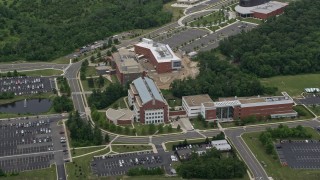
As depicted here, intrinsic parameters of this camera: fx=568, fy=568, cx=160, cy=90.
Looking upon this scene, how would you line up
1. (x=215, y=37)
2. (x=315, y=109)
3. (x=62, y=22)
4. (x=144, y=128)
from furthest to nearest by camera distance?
(x=62, y=22) → (x=215, y=37) → (x=315, y=109) → (x=144, y=128)

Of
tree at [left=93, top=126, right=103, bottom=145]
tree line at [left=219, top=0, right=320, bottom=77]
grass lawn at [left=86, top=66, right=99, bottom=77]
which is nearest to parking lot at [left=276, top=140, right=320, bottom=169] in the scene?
tree at [left=93, top=126, right=103, bottom=145]

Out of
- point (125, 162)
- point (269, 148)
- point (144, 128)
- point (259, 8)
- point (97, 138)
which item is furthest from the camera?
point (259, 8)

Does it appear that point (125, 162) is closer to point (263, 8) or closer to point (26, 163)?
point (26, 163)

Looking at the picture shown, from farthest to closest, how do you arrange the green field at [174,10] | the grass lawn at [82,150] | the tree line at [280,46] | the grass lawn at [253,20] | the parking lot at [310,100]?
the green field at [174,10] → the grass lawn at [253,20] → the tree line at [280,46] → the parking lot at [310,100] → the grass lawn at [82,150]

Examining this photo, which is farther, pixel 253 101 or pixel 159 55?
pixel 159 55

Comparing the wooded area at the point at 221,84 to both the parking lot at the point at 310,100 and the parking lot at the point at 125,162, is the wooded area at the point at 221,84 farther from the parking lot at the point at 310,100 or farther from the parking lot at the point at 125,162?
the parking lot at the point at 125,162

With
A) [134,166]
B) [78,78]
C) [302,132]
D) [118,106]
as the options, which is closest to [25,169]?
[134,166]

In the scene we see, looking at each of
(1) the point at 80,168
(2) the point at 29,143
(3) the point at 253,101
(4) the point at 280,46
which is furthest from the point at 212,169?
(4) the point at 280,46

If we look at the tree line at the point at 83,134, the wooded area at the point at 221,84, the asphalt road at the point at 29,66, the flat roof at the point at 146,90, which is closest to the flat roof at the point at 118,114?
the flat roof at the point at 146,90
